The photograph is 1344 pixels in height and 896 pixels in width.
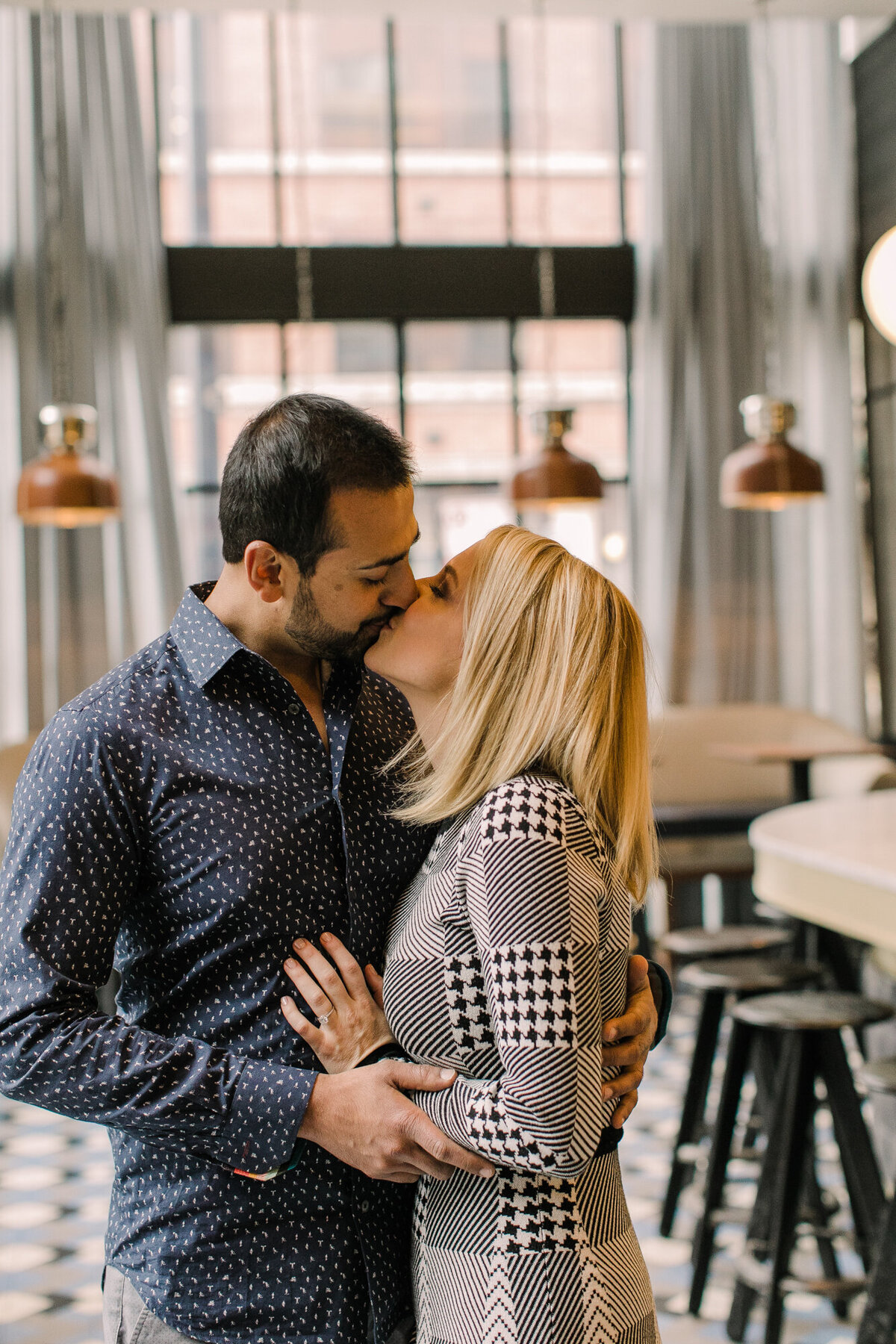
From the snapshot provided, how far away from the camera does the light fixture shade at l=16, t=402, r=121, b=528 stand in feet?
15.2

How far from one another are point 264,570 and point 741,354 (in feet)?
20.9

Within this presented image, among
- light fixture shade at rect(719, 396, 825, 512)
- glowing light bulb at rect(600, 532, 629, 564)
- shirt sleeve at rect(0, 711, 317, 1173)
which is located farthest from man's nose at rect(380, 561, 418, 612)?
glowing light bulb at rect(600, 532, 629, 564)

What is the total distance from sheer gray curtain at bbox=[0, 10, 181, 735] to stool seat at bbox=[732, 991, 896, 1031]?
4.57 m

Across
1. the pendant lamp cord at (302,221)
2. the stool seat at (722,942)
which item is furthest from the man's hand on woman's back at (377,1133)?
the pendant lamp cord at (302,221)

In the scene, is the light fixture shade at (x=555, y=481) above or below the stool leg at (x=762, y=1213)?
above

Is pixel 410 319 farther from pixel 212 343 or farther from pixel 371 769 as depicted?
pixel 371 769

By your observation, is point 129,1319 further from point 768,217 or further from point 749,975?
point 768,217

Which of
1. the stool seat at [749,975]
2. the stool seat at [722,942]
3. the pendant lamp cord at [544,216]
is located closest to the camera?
the stool seat at [749,975]

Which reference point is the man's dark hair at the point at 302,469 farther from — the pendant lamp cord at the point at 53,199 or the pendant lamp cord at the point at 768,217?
the pendant lamp cord at the point at 768,217

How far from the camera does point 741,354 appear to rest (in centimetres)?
727

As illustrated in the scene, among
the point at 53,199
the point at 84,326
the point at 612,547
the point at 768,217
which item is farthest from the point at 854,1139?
the point at 53,199

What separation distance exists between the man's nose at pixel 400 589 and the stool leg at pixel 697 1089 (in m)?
2.07

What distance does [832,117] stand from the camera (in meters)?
7.21

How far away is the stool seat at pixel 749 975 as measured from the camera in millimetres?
3184
